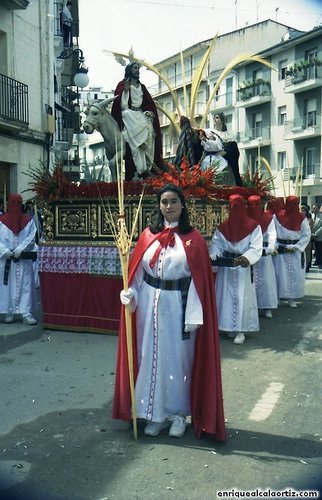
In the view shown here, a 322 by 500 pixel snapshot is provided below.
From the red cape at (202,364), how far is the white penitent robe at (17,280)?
4.25 metres

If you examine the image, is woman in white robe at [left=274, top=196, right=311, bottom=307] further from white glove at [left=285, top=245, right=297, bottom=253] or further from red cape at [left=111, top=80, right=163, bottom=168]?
red cape at [left=111, top=80, right=163, bottom=168]

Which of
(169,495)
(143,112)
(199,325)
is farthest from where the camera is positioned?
(143,112)

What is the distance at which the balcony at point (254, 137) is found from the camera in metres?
35.5

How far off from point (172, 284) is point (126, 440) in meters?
1.16

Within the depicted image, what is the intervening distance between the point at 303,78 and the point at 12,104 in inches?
844

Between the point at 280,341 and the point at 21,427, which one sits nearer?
the point at 21,427

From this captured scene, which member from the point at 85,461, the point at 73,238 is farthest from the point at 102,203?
the point at 85,461

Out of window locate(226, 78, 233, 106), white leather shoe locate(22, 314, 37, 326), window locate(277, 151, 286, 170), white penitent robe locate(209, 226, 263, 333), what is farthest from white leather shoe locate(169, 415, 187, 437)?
window locate(226, 78, 233, 106)

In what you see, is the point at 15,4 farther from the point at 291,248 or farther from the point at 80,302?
the point at 80,302

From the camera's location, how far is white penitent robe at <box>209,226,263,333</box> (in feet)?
23.3

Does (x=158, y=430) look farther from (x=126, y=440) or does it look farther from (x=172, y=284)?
(x=172, y=284)

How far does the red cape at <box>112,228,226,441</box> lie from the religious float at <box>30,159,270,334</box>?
3.13 m

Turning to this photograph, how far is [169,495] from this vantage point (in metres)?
3.21

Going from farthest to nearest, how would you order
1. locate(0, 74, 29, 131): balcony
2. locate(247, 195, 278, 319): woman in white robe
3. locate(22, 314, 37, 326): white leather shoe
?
locate(0, 74, 29, 131): balcony, locate(247, 195, 278, 319): woman in white robe, locate(22, 314, 37, 326): white leather shoe
